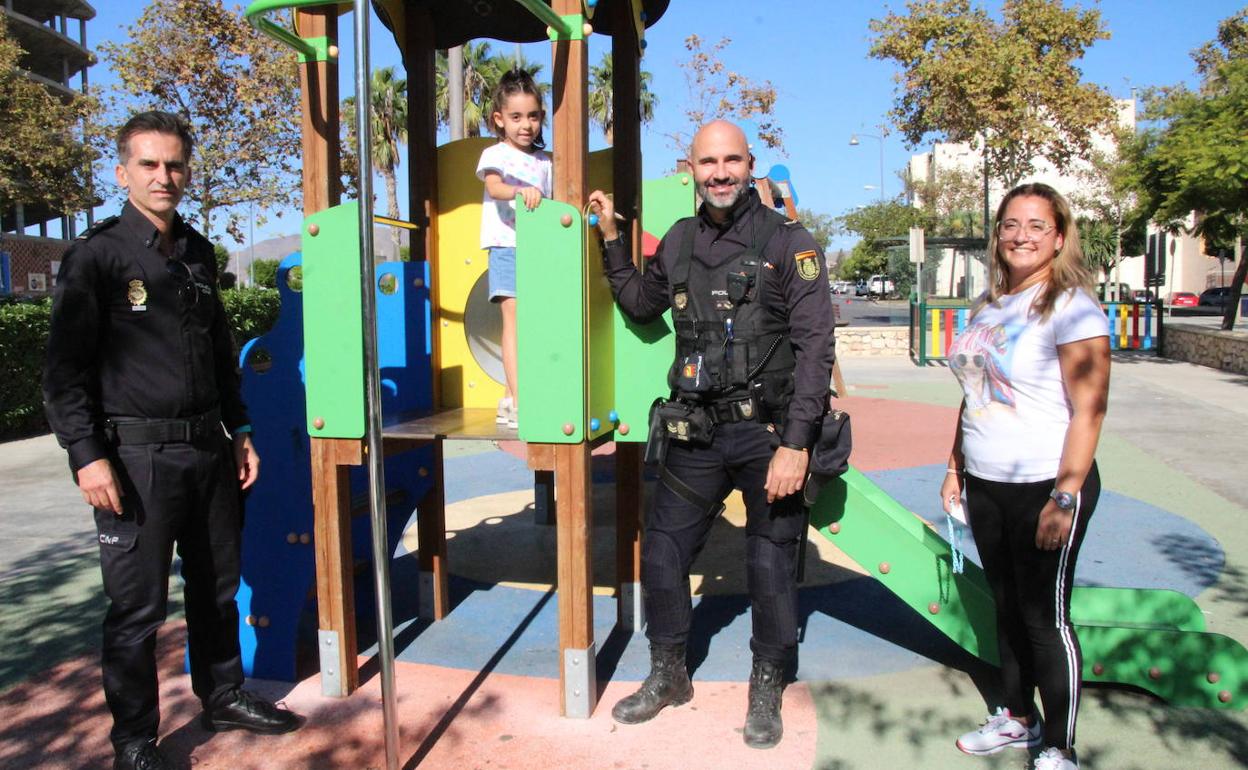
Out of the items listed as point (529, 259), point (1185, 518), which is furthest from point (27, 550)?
point (1185, 518)

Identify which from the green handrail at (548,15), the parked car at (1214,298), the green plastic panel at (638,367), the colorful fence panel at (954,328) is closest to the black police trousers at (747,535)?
the green plastic panel at (638,367)

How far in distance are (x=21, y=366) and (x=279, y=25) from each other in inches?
355

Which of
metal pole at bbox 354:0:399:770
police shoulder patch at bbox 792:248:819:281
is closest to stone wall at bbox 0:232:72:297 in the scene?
metal pole at bbox 354:0:399:770

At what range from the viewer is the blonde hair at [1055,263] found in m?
2.85

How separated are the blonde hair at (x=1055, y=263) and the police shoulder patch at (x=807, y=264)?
22.3 inches

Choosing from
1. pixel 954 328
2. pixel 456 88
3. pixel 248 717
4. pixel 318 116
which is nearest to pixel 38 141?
pixel 456 88

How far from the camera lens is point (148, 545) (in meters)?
3.02

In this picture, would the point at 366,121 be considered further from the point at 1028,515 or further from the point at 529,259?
the point at 1028,515

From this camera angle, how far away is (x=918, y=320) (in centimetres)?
1830

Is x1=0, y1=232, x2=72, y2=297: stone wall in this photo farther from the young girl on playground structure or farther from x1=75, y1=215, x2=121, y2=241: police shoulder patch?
x1=75, y1=215, x2=121, y2=241: police shoulder patch

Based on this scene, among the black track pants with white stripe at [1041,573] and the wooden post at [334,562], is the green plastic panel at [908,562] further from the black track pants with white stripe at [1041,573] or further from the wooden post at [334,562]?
the wooden post at [334,562]

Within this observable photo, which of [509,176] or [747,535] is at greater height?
[509,176]

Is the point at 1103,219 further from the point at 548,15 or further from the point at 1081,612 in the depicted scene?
the point at 548,15

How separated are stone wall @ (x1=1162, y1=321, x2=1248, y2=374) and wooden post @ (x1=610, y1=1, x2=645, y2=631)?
47.1ft
